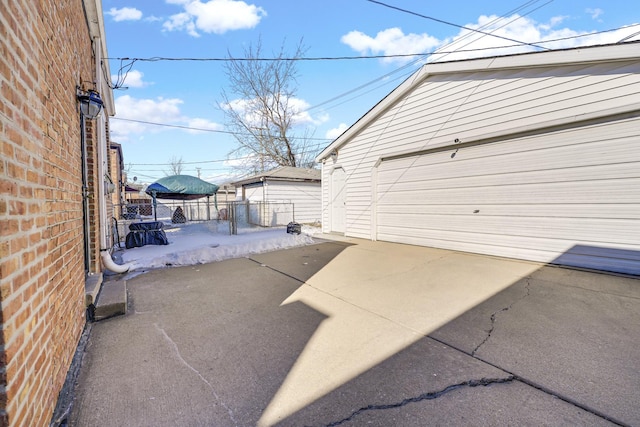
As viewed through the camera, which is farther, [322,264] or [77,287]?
[322,264]

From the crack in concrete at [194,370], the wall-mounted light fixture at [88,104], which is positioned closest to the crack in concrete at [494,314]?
the crack in concrete at [194,370]

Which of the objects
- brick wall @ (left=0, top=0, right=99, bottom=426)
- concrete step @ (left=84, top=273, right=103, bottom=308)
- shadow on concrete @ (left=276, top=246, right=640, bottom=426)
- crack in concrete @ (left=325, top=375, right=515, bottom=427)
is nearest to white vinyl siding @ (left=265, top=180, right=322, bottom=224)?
concrete step @ (left=84, top=273, right=103, bottom=308)

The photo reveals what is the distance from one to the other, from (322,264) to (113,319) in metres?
3.53

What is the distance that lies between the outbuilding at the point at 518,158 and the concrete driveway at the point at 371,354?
1.05 meters

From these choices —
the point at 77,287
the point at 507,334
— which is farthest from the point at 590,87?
the point at 77,287

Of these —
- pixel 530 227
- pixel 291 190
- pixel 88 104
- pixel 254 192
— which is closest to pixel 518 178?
pixel 530 227

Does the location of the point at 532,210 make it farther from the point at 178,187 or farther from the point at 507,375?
the point at 178,187

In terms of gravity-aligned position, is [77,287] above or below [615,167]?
below

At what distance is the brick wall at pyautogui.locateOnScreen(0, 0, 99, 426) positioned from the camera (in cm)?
117

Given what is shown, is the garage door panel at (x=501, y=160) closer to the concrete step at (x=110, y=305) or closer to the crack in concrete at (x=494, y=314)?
the crack in concrete at (x=494, y=314)

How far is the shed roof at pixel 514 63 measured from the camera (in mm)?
4391

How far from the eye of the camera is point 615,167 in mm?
4520

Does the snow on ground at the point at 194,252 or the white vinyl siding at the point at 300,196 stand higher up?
the white vinyl siding at the point at 300,196

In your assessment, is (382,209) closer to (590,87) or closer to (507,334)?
(590,87)
